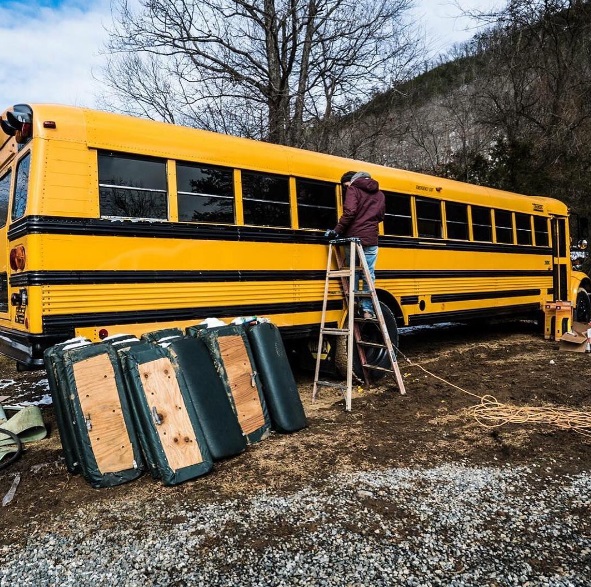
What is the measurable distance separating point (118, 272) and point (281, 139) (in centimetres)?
982

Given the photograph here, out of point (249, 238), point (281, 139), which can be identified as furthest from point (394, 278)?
point (281, 139)

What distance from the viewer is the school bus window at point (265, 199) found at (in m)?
4.59

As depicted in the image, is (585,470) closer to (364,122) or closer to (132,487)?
(132,487)

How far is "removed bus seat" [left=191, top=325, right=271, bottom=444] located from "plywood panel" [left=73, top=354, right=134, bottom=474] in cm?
73

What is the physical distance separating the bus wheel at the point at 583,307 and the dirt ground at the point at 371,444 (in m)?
3.95

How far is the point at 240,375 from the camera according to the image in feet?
11.7

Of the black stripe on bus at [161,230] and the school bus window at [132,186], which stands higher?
the school bus window at [132,186]

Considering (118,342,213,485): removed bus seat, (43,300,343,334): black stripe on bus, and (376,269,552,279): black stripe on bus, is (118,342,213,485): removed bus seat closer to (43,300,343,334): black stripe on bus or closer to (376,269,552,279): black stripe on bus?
(43,300,343,334): black stripe on bus

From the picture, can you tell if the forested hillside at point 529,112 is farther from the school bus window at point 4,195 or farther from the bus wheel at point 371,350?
the school bus window at point 4,195

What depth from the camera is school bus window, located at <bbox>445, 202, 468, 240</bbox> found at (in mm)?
6761

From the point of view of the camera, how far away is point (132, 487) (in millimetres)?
2934

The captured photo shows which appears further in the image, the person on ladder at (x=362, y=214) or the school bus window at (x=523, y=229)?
the school bus window at (x=523, y=229)

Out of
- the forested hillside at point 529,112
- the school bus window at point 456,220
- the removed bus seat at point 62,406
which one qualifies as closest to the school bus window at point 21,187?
the removed bus seat at point 62,406

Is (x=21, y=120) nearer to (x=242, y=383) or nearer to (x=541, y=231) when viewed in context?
(x=242, y=383)
